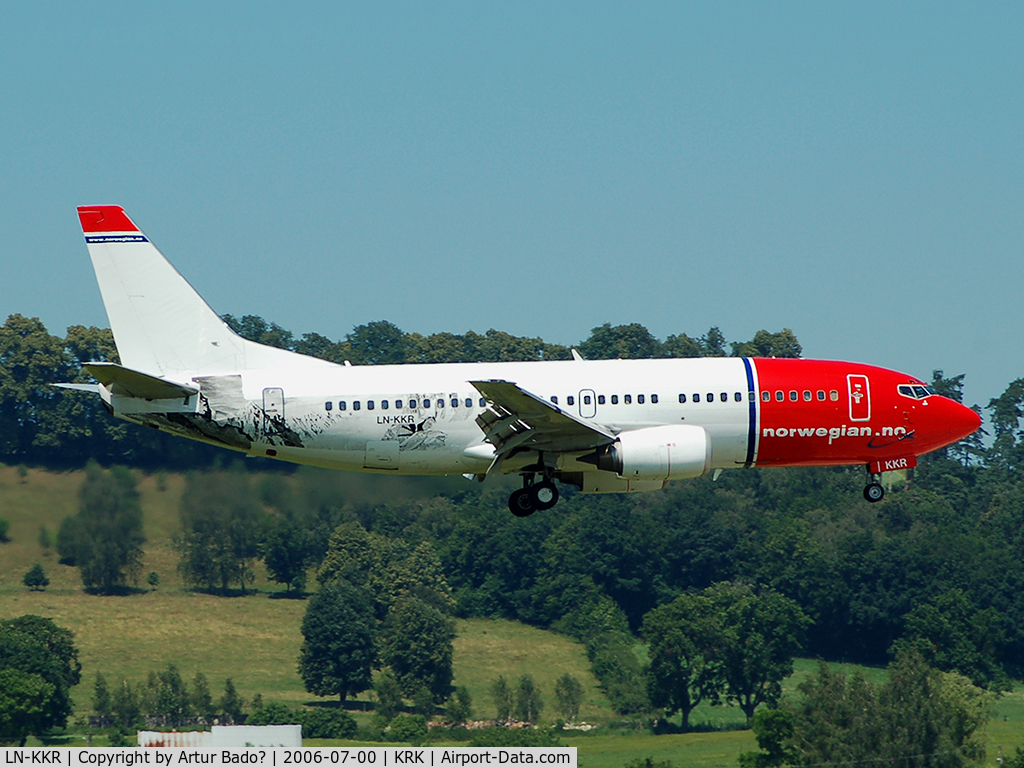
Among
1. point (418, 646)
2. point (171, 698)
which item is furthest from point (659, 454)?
point (418, 646)

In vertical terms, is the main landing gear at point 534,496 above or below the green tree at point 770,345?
below

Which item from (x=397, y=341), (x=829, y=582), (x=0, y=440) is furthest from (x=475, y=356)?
(x=0, y=440)

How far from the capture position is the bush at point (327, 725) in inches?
3784

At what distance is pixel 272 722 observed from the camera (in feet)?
327

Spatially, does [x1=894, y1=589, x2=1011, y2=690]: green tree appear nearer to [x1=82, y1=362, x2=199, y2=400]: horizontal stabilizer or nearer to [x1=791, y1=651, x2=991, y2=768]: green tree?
[x1=791, y1=651, x2=991, y2=768]: green tree

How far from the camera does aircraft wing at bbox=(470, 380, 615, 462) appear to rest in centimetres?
4266

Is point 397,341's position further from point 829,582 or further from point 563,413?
point 563,413

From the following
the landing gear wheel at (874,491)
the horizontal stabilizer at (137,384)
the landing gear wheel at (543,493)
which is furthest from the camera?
the landing gear wheel at (874,491)

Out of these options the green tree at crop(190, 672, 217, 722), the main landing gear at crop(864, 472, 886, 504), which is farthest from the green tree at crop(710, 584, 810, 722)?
the main landing gear at crop(864, 472, 886, 504)

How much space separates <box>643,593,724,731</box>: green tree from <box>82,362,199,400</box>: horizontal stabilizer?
7507 cm

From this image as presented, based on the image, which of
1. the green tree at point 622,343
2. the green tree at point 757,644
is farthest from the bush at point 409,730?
the green tree at point 622,343

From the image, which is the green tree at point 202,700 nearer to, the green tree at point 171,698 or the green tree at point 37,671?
the green tree at point 171,698

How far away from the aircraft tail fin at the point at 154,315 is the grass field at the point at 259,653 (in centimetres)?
3814

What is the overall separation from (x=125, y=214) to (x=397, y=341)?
136 m
